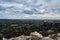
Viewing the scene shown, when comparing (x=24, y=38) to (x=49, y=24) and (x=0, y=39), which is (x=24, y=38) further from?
(x=49, y=24)

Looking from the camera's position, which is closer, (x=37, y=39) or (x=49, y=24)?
(x=37, y=39)

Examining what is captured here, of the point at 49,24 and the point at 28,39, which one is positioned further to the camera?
the point at 49,24

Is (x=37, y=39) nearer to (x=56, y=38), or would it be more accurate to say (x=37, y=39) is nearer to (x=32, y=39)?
(x=32, y=39)

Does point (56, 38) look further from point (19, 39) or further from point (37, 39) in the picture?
point (19, 39)

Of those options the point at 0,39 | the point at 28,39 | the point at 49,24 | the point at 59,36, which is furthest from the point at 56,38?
the point at 49,24

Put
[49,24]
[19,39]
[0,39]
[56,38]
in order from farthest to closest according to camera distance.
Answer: [49,24] < [0,39] < [56,38] < [19,39]

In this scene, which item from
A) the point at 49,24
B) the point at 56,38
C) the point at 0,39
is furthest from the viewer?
the point at 49,24

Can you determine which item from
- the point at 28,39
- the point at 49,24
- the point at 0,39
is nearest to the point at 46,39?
the point at 28,39
